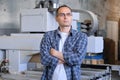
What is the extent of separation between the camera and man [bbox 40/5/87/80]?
1.51m

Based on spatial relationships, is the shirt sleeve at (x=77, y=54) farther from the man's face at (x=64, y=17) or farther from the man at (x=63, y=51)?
the man's face at (x=64, y=17)

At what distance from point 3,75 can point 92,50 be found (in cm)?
71

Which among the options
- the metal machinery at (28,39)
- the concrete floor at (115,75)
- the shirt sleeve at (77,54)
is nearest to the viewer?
the shirt sleeve at (77,54)

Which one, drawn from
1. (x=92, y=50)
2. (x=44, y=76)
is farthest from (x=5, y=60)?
(x=92, y=50)

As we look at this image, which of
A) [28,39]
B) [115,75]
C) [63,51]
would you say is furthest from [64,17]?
[115,75]

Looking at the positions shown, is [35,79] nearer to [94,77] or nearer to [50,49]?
[50,49]

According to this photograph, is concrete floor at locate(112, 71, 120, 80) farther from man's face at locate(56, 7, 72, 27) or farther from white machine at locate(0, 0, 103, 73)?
man's face at locate(56, 7, 72, 27)

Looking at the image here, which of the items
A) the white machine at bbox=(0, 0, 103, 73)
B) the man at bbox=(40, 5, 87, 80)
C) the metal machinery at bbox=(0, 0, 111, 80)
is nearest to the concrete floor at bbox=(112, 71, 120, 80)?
the metal machinery at bbox=(0, 0, 111, 80)

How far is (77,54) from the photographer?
1517mm

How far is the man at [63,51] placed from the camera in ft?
4.95

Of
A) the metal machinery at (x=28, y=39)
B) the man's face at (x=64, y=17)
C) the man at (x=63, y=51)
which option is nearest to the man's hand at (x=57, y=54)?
the man at (x=63, y=51)

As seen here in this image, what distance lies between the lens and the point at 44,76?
1.57 meters

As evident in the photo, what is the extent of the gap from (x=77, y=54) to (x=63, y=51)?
92mm

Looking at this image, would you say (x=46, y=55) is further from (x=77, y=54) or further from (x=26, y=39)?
(x=26, y=39)
